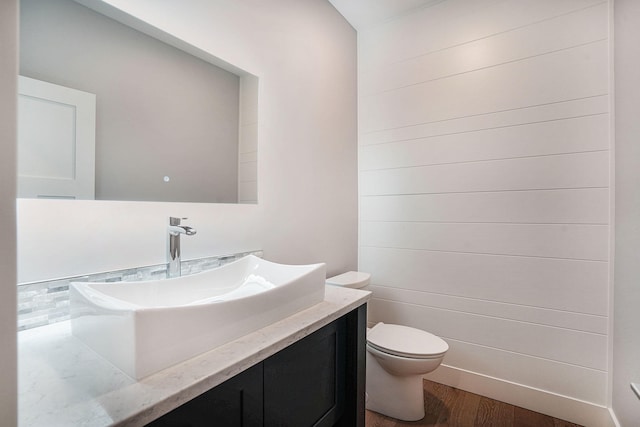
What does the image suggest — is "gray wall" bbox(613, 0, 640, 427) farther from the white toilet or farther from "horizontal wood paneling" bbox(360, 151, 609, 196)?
the white toilet

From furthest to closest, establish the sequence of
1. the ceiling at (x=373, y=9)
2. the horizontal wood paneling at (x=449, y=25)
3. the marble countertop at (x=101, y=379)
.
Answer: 1. the ceiling at (x=373, y=9)
2. the horizontal wood paneling at (x=449, y=25)
3. the marble countertop at (x=101, y=379)

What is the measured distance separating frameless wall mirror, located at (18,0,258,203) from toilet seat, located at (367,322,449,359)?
1.12 meters

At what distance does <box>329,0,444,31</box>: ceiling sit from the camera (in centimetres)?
224

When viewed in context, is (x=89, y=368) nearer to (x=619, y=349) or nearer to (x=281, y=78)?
(x=281, y=78)

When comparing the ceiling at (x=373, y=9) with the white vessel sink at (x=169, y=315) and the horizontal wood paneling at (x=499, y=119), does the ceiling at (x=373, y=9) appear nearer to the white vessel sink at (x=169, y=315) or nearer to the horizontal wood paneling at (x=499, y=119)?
the horizontal wood paneling at (x=499, y=119)

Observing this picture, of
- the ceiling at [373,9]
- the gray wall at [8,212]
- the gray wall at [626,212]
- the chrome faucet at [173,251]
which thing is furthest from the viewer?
the ceiling at [373,9]

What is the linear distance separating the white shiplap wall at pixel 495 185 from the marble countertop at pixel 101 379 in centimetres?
161

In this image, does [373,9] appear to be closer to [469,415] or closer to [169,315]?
[169,315]

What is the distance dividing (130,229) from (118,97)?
48cm

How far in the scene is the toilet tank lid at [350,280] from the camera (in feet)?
6.60

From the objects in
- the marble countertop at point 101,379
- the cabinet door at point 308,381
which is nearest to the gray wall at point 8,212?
the marble countertop at point 101,379

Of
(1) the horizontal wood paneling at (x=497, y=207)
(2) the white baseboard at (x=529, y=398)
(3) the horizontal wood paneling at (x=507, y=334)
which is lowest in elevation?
(2) the white baseboard at (x=529, y=398)

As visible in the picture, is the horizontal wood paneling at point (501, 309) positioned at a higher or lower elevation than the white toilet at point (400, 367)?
higher

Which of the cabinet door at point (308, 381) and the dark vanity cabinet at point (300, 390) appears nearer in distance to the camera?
the dark vanity cabinet at point (300, 390)
